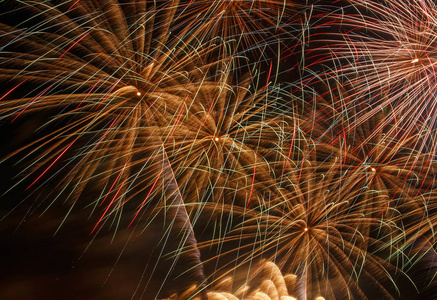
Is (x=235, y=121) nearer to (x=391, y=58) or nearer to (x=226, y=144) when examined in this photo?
(x=226, y=144)

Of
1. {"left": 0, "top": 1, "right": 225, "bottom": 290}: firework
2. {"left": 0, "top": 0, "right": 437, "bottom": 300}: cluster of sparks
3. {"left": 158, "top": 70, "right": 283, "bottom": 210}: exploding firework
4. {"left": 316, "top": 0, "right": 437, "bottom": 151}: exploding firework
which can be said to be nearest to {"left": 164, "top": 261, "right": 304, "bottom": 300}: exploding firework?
{"left": 0, "top": 0, "right": 437, "bottom": 300}: cluster of sparks

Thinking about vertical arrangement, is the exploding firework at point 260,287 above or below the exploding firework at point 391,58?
below

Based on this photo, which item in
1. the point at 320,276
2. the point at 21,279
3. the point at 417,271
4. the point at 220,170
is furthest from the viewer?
the point at 417,271

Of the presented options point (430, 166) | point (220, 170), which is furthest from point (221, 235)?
point (430, 166)

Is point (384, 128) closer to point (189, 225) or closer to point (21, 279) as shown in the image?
point (189, 225)

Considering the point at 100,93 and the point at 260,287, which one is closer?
the point at 100,93

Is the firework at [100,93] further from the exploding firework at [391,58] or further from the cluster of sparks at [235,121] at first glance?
the exploding firework at [391,58]

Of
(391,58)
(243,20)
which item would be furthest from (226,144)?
(391,58)

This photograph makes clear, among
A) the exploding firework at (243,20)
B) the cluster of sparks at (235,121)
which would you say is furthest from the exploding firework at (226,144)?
the exploding firework at (243,20)
